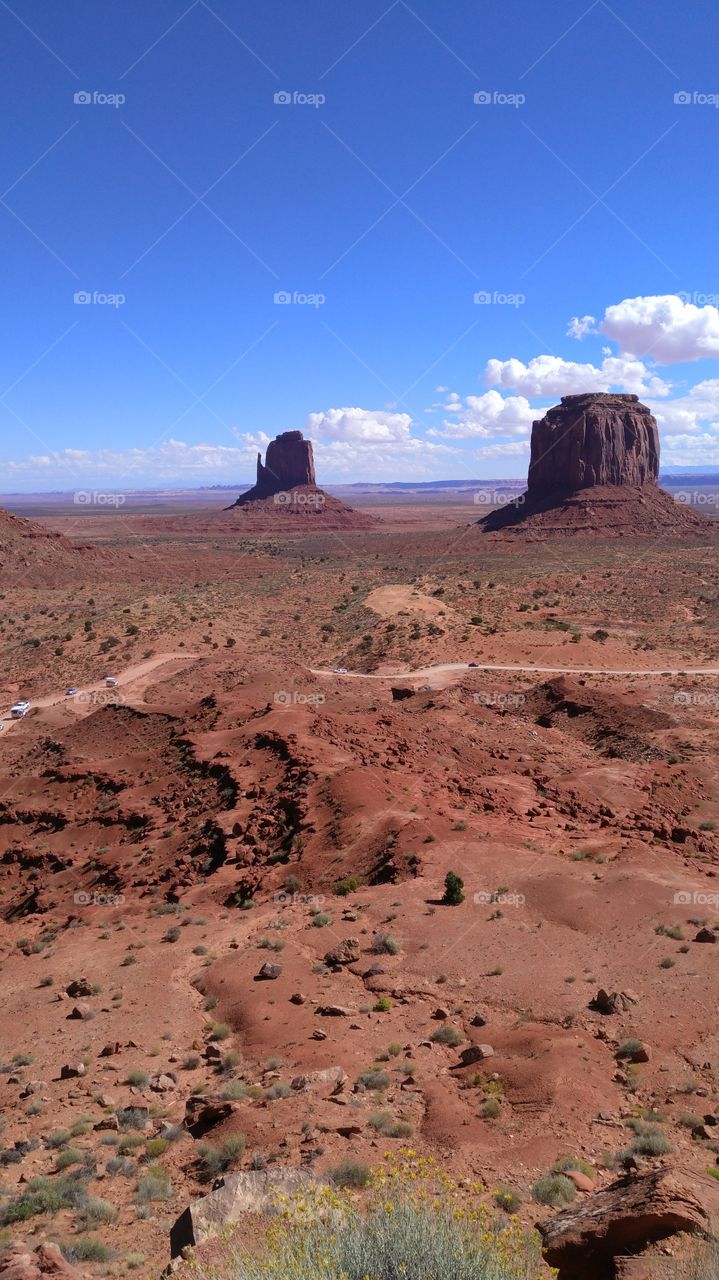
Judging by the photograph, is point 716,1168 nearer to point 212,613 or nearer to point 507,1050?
point 507,1050

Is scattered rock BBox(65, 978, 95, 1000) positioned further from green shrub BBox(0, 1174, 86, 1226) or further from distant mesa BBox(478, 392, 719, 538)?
distant mesa BBox(478, 392, 719, 538)

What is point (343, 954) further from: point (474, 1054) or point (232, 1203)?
point (232, 1203)

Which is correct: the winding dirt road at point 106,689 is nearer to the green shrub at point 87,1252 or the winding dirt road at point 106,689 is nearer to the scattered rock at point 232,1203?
the green shrub at point 87,1252

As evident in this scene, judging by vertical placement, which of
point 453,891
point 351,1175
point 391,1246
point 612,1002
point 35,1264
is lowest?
point 453,891

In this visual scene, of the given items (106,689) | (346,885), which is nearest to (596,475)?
(106,689)

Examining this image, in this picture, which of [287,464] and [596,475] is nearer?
[596,475]

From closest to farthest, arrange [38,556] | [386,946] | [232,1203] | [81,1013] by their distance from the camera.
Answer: [232,1203] → [81,1013] → [386,946] → [38,556]

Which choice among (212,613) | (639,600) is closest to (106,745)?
(212,613)
